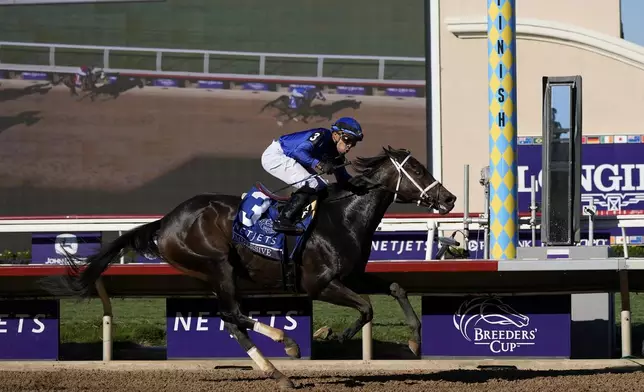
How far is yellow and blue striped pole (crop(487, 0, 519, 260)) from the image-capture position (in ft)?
29.1

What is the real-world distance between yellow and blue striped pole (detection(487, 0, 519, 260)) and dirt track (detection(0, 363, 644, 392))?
1286mm

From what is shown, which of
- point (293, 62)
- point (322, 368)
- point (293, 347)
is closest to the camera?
point (293, 347)

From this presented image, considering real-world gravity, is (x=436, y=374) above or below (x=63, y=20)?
below

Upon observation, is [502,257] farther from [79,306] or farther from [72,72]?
[72,72]

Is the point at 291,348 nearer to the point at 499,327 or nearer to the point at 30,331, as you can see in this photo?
the point at 499,327

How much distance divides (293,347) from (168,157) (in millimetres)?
12378

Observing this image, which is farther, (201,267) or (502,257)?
(502,257)

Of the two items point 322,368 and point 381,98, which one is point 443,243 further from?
point 381,98

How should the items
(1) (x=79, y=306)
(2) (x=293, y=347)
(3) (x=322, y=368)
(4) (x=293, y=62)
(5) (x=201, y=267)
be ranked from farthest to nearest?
1. (4) (x=293, y=62)
2. (1) (x=79, y=306)
3. (3) (x=322, y=368)
4. (5) (x=201, y=267)
5. (2) (x=293, y=347)

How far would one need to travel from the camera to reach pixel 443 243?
8953 mm

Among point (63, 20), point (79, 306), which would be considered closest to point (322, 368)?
point (79, 306)

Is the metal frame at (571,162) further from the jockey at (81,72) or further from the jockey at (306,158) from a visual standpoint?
the jockey at (81,72)

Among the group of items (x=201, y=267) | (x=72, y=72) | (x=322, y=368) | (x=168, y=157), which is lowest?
(x=322, y=368)

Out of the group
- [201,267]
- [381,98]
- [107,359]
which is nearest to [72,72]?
[381,98]
